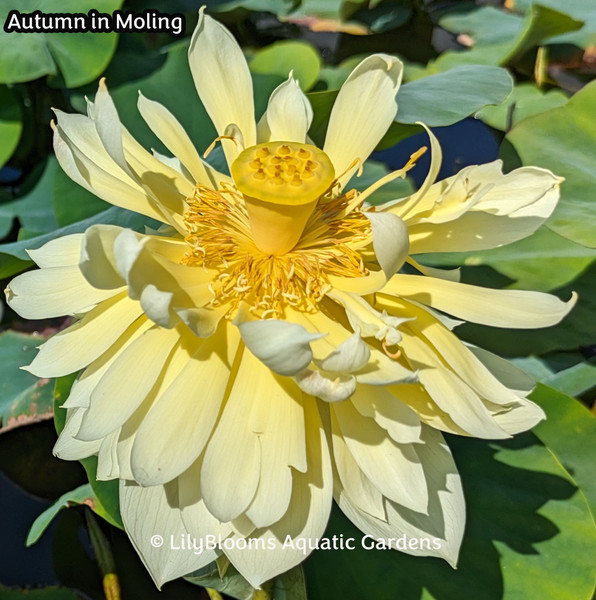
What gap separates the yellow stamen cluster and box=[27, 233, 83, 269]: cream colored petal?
4.0 inches

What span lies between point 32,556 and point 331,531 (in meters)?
0.41

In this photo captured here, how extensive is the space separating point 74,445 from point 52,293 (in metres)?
0.13

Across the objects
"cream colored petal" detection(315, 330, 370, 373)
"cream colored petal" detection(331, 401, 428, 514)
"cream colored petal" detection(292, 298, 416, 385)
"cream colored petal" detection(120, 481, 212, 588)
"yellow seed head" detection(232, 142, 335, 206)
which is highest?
"yellow seed head" detection(232, 142, 335, 206)

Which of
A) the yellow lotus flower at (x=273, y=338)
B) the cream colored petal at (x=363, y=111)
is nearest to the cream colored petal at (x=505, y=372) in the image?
the yellow lotus flower at (x=273, y=338)

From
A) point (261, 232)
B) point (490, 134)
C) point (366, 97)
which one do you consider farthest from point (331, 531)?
point (490, 134)

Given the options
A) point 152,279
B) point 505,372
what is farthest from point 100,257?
point 505,372

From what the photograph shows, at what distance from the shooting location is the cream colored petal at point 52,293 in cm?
52

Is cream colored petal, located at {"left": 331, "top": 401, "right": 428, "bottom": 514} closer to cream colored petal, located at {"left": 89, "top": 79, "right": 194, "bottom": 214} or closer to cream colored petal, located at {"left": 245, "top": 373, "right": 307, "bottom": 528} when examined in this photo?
cream colored petal, located at {"left": 245, "top": 373, "right": 307, "bottom": 528}

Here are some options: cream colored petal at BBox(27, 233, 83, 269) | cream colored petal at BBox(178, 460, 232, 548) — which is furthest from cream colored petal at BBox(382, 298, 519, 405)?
cream colored petal at BBox(27, 233, 83, 269)

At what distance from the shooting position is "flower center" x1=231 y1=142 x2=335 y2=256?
507 millimetres

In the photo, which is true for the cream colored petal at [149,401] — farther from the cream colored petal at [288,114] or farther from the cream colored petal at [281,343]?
the cream colored petal at [288,114]

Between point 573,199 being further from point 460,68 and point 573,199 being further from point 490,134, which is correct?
point 490,134

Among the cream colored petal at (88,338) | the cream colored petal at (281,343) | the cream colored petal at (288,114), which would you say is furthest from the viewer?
the cream colored petal at (288,114)

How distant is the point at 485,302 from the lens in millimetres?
484
